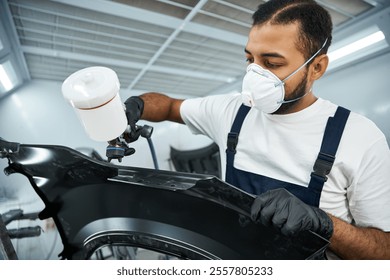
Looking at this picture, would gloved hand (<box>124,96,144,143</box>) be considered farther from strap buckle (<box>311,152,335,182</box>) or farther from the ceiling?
strap buckle (<box>311,152,335,182</box>)

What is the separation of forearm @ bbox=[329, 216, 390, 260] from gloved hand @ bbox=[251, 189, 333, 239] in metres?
0.13

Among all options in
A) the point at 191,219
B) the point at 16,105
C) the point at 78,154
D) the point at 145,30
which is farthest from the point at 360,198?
the point at 16,105

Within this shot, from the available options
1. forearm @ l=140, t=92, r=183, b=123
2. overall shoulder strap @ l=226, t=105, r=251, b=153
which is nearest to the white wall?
overall shoulder strap @ l=226, t=105, r=251, b=153

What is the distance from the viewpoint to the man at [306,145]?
2.39ft

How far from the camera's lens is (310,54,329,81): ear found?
2.77 ft

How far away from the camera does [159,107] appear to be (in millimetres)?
1083

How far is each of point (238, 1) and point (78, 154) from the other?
857mm

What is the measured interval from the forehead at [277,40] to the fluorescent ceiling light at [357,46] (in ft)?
0.84

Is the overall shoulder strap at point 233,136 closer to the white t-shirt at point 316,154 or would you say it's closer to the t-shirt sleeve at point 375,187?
the white t-shirt at point 316,154

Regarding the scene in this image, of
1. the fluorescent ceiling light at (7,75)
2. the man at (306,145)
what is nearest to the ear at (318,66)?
the man at (306,145)

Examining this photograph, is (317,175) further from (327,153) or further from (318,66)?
(318,66)

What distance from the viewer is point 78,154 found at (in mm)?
584

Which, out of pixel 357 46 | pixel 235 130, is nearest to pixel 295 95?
pixel 235 130
